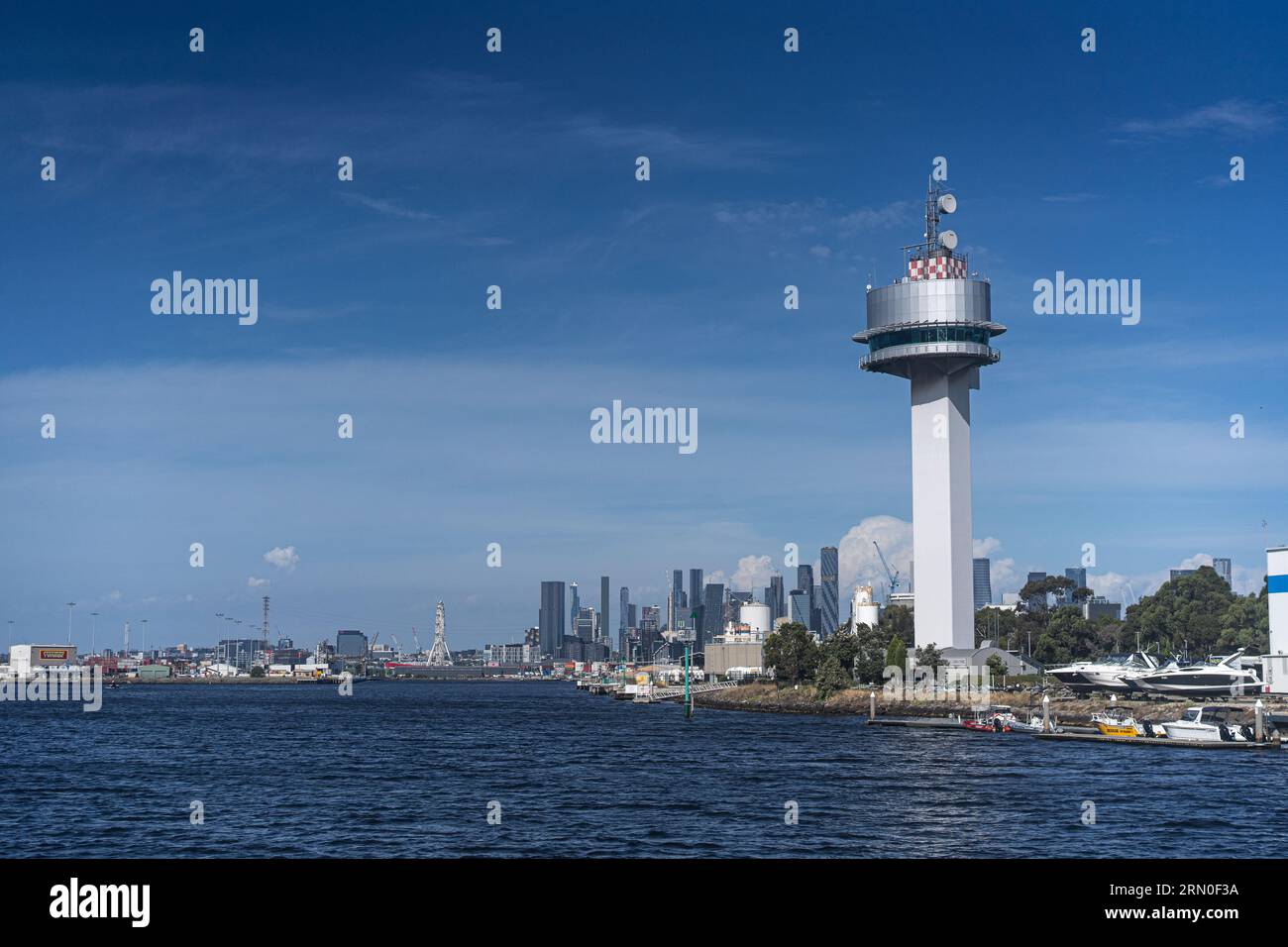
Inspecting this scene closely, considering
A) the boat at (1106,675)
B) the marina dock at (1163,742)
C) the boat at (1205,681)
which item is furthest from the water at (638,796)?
the boat at (1106,675)

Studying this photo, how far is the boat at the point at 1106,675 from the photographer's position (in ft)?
552

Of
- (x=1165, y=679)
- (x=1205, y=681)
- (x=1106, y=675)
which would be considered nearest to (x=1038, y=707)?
(x=1106, y=675)

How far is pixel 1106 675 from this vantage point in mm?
172000

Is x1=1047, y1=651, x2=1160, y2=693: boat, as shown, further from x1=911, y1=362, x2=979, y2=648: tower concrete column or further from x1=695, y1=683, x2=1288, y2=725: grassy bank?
x1=911, y1=362, x2=979, y2=648: tower concrete column

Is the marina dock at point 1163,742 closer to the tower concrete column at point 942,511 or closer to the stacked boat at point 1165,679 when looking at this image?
the stacked boat at point 1165,679

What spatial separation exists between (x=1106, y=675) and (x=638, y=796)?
116 m

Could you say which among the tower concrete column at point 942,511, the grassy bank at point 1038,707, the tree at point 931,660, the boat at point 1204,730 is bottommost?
the grassy bank at point 1038,707

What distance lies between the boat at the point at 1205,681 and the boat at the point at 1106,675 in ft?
6.36

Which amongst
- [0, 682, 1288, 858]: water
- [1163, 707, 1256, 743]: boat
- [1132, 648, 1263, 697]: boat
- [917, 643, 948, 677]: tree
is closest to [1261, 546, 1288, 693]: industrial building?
[1132, 648, 1263, 697]: boat

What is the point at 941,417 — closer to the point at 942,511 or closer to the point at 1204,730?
the point at 942,511

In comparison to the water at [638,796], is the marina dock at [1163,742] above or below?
below

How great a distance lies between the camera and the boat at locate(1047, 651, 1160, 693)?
552 feet
